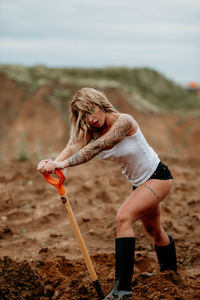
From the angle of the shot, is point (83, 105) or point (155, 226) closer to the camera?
point (83, 105)

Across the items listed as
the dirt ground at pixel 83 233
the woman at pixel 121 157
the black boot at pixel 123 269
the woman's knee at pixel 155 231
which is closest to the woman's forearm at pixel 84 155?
the woman at pixel 121 157

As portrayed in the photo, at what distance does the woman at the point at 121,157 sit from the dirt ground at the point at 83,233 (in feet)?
1.46

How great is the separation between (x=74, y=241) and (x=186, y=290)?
→ 5.57ft

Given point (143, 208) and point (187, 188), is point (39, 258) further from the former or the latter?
point (187, 188)

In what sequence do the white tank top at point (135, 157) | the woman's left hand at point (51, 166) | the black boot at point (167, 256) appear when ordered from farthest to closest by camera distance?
1. the black boot at point (167, 256)
2. the white tank top at point (135, 157)
3. the woman's left hand at point (51, 166)

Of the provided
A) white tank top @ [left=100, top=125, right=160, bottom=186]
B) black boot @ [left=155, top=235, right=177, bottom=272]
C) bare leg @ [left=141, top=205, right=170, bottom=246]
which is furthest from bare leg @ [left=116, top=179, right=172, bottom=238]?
black boot @ [left=155, top=235, right=177, bottom=272]

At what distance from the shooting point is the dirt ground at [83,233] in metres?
3.42

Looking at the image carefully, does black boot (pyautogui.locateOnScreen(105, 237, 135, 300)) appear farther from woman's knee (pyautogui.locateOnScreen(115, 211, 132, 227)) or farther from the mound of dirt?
the mound of dirt

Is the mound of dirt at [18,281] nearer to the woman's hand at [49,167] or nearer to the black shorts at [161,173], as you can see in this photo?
the woman's hand at [49,167]

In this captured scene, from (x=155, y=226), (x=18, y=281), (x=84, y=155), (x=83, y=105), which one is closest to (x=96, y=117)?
(x=83, y=105)

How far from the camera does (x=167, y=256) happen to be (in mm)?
3643

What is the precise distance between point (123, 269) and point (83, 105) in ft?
4.48

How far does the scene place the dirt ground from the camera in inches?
135

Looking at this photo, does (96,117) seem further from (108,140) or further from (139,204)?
(139,204)
